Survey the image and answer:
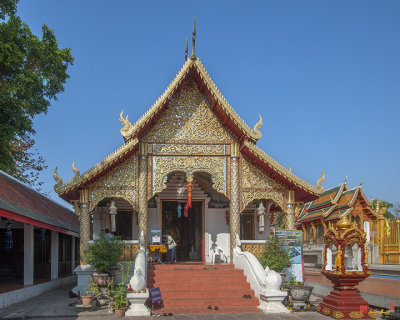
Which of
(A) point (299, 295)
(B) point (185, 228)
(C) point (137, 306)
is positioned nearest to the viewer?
(C) point (137, 306)

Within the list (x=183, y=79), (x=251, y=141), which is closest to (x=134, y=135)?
(x=183, y=79)

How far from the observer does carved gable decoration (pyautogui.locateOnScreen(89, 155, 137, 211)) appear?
11.4 meters

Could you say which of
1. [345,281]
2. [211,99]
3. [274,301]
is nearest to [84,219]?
[211,99]

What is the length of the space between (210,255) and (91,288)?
471 cm

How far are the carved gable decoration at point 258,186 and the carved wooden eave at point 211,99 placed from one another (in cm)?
93

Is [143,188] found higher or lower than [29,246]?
higher

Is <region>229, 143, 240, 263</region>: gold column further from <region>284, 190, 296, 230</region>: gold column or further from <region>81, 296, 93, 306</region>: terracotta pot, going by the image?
<region>81, 296, 93, 306</region>: terracotta pot

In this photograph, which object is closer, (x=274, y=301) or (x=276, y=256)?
(x=274, y=301)

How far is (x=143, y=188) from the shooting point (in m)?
11.5

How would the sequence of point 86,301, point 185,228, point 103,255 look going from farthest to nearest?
point 185,228, point 103,255, point 86,301

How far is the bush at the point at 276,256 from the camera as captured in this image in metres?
10.5

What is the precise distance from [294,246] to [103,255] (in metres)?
4.80

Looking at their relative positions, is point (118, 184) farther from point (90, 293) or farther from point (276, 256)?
point (276, 256)

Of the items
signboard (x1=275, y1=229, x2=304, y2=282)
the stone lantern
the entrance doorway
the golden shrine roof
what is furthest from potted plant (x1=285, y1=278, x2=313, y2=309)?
the golden shrine roof
